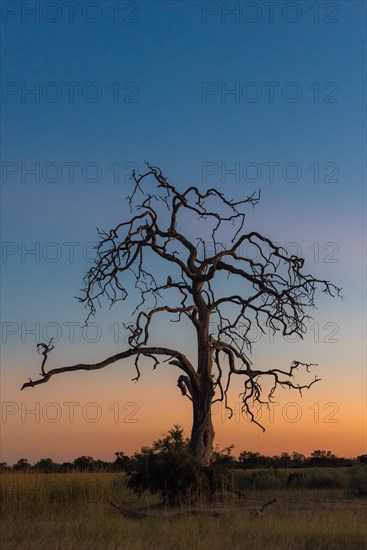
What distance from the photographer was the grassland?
1409cm

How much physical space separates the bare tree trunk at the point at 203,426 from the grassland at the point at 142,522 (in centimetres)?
184

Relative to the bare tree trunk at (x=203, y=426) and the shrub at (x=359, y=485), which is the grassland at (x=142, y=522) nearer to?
the bare tree trunk at (x=203, y=426)

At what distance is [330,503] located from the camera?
21766mm

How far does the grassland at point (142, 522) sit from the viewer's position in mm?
14086

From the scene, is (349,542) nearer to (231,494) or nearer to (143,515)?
(143,515)

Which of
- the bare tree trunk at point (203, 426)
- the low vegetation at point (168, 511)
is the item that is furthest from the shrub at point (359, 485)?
the bare tree trunk at point (203, 426)

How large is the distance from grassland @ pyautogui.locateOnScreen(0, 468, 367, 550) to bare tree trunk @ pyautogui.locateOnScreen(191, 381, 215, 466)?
1844 mm

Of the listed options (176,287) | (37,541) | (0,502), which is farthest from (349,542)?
(176,287)

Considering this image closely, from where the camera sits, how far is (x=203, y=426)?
2386cm

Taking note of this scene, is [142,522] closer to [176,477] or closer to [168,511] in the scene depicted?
[168,511]

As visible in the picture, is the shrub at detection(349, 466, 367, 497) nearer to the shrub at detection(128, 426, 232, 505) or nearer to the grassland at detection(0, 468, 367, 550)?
the grassland at detection(0, 468, 367, 550)

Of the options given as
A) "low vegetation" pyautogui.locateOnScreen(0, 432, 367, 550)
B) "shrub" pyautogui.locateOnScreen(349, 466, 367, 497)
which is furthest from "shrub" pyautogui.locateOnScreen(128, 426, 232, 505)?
"shrub" pyautogui.locateOnScreen(349, 466, 367, 497)

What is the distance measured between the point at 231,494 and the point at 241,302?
5.64 m

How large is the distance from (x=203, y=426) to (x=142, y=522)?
7.38 metres
